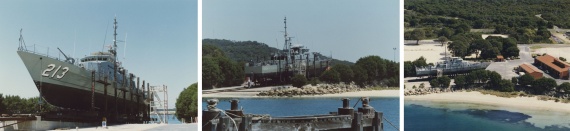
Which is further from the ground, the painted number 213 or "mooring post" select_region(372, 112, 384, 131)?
the painted number 213

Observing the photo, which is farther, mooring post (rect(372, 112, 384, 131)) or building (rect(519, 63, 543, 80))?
building (rect(519, 63, 543, 80))

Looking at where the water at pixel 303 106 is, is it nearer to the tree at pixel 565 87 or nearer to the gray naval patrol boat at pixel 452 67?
the gray naval patrol boat at pixel 452 67

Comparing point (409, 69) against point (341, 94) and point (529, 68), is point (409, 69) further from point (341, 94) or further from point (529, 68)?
A: point (529, 68)

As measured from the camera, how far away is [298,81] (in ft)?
33.9

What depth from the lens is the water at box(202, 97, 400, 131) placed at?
953 centimetres

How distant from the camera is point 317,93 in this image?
10.5 meters

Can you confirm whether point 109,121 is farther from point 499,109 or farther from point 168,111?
point 499,109

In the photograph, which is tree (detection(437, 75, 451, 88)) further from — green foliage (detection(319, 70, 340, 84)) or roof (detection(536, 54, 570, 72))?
green foliage (detection(319, 70, 340, 84))

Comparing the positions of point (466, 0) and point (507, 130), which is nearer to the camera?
point (507, 130)

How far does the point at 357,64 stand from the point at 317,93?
85 centimetres

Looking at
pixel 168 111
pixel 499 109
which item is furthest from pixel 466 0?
pixel 168 111

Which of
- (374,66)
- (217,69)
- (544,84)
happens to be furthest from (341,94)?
(544,84)

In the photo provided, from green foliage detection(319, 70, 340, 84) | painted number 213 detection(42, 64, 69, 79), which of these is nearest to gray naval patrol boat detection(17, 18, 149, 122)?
painted number 213 detection(42, 64, 69, 79)

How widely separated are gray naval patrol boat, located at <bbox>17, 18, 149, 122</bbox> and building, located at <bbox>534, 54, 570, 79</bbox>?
24.9 feet
